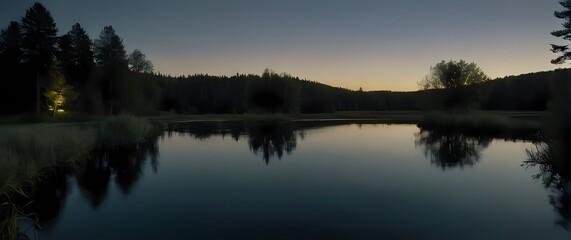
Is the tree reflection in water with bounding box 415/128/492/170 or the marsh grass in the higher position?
the marsh grass

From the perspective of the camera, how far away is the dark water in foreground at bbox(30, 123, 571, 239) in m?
9.99

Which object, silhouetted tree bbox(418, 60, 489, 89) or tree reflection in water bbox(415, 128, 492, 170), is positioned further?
silhouetted tree bbox(418, 60, 489, 89)

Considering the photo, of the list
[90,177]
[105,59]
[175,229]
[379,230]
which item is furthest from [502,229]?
[105,59]

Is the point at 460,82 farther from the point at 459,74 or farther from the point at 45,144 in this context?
the point at 45,144

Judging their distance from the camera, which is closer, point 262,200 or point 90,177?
point 262,200

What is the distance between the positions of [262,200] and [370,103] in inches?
7054

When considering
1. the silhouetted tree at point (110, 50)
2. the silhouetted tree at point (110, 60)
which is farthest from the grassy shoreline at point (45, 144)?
the silhouetted tree at point (110, 50)

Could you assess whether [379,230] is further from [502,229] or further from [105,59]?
[105,59]

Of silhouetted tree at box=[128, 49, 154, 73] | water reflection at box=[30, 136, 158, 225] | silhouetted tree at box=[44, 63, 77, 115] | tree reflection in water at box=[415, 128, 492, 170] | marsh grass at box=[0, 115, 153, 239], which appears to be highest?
silhouetted tree at box=[128, 49, 154, 73]

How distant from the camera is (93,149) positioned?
27125mm

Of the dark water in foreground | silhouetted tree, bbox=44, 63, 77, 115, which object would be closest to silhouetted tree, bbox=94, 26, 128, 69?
silhouetted tree, bbox=44, 63, 77, 115

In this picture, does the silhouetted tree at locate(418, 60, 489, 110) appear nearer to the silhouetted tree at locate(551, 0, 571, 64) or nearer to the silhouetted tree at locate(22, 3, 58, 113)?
the silhouetted tree at locate(551, 0, 571, 64)

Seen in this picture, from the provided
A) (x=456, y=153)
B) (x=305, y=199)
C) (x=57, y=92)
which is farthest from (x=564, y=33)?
(x=57, y=92)

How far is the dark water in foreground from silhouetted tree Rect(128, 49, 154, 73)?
54064mm
